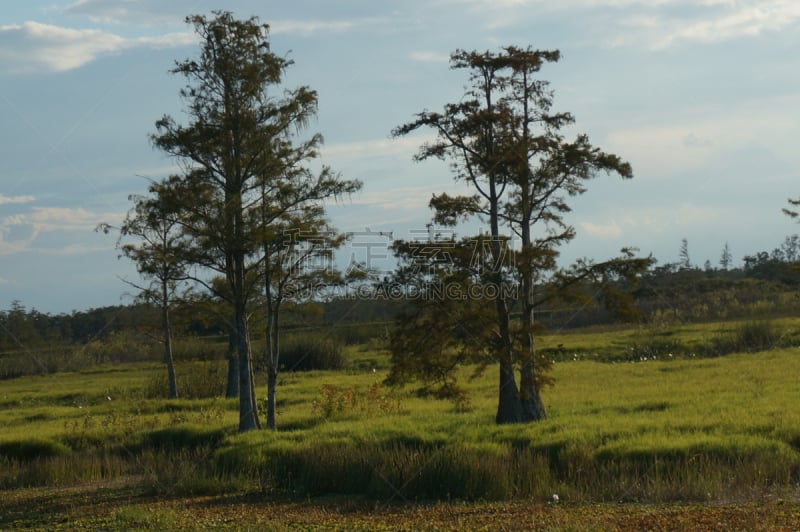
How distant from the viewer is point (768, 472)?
13.7 meters

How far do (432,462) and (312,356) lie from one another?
27.7 metres

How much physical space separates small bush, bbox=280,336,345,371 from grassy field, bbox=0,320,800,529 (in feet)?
48.0

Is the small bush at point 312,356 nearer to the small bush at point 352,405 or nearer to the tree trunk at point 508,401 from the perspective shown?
the small bush at point 352,405

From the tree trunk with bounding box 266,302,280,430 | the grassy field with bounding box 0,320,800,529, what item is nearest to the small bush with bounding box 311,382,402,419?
the grassy field with bounding box 0,320,800,529

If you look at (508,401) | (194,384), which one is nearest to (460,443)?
(508,401)

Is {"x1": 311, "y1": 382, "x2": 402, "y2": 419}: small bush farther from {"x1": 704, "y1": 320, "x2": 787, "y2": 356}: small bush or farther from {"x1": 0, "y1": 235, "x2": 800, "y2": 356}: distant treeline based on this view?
{"x1": 704, "y1": 320, "x2": 787, "y2": 356}: small bush

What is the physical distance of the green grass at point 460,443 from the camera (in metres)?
14.2

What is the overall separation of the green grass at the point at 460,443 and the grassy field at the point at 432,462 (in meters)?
0.04

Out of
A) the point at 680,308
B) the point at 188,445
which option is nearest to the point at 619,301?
the point at 188,445

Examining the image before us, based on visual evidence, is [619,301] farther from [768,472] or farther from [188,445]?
[188,445]

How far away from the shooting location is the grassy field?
512 inches

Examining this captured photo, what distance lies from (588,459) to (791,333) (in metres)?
29.0

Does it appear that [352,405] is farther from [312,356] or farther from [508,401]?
[312,356]

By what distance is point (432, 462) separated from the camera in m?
15.2
